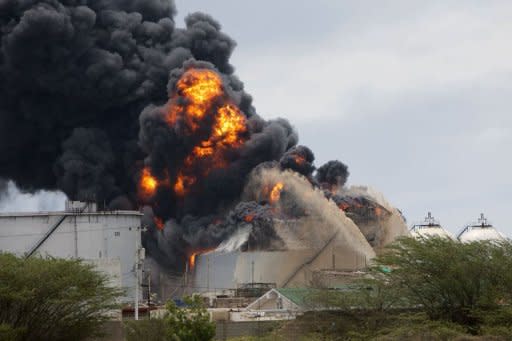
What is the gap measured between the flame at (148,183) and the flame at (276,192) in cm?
1434

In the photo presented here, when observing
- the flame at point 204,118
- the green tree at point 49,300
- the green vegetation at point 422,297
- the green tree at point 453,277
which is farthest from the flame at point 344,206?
the green tree at point 49,300

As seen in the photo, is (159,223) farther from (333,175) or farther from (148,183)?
(333,175)

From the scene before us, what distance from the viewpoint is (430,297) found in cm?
6769

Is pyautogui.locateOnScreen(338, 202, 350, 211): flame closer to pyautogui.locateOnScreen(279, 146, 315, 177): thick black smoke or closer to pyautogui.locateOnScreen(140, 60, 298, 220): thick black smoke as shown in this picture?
pyautogui.locateOnScreen(279, 146, 315, 177): thick black smoke

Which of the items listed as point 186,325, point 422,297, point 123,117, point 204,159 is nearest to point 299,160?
point 204,159

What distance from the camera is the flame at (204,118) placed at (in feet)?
356

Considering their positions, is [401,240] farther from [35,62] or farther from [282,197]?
[35,62]

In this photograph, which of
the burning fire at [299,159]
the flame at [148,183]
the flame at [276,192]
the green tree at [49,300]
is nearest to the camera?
the green tree at [49,300]

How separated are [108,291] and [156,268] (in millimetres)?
46671

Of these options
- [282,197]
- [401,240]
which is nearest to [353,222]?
[282,197]

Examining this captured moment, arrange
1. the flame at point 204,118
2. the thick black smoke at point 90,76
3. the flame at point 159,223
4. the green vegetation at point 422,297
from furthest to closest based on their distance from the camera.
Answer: the flame at point 159,223
the thick black smoke at point 90,76
the flame at point 204,118
the green vegetation at point 422,297

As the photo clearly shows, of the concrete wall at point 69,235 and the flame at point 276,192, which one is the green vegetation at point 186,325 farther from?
the flame at point 276,192

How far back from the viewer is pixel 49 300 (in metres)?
62.9

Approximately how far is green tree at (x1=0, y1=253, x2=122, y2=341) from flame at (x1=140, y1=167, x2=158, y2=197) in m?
47.4
